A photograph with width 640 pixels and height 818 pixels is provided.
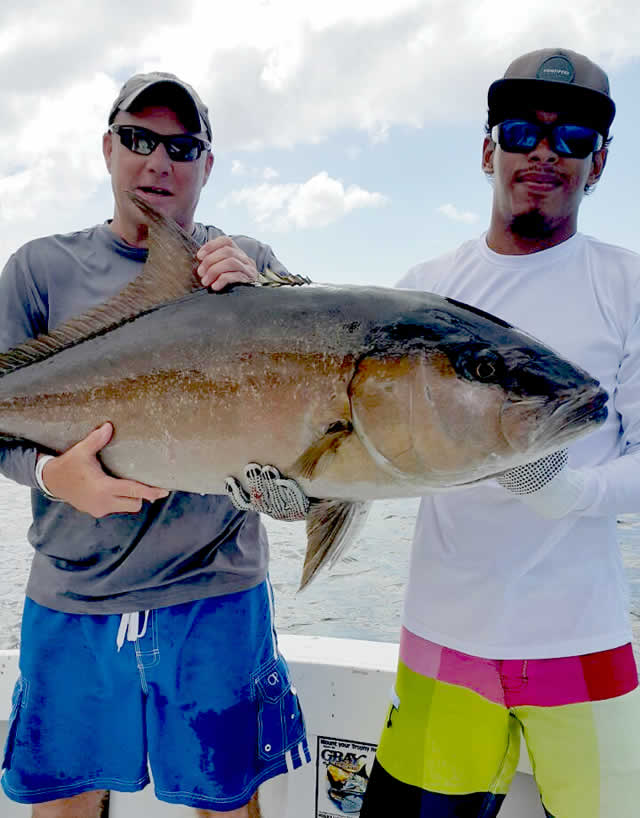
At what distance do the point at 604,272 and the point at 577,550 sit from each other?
2.97ft

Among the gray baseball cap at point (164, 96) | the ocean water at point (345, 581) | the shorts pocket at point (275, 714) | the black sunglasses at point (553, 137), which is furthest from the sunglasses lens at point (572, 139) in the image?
the ocean water at point (345, 581)

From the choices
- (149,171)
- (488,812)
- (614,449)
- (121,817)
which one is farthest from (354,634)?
(149,171)

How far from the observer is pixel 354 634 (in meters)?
5.64

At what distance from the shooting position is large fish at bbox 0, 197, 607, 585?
1.53 metres

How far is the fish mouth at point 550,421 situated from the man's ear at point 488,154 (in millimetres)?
1345

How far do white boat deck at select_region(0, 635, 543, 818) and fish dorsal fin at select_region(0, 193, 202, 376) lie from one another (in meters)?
1.77

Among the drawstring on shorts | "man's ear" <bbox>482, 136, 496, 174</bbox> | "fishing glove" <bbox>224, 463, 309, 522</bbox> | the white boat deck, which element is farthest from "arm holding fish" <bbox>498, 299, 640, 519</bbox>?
the white boat deck

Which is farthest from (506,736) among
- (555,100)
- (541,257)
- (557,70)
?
(557,70)

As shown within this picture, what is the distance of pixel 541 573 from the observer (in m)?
2.08

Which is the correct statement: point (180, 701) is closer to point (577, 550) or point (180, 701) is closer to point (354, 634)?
point (577, 550)

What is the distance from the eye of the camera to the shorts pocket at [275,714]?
2.22 m

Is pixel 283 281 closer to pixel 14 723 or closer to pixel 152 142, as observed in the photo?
pixel 152 142

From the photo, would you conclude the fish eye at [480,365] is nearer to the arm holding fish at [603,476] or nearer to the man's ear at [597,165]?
the arm holding fish at [603,476]

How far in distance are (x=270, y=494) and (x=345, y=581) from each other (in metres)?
5.76
